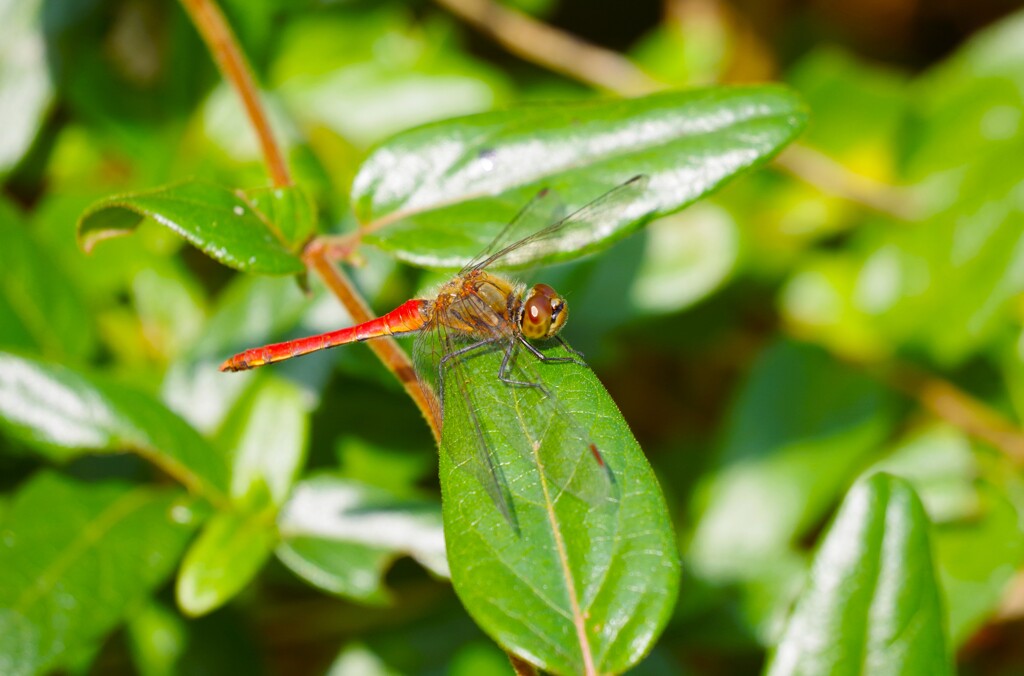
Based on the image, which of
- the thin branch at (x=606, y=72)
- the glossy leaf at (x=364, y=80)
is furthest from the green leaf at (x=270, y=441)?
the thin branch at (x=606, y=72)

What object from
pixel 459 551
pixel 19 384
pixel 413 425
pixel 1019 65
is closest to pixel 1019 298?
pixel 1019 65

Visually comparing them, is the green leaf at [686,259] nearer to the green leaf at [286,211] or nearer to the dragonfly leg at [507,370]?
the dragonfly leg at [507,370]

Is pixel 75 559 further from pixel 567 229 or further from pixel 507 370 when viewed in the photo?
pixel 567 229

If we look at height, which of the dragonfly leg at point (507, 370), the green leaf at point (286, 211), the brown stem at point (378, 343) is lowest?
the dragonfly leg at point (507, 370)

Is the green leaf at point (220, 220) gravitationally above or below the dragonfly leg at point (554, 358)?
above

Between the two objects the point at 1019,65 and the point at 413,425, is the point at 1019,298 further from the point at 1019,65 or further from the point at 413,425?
the point at 413,425

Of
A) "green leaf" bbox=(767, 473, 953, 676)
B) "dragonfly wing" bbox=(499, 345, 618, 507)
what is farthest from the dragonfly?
"green leaf" bbox=(767, 473, 953, 676)

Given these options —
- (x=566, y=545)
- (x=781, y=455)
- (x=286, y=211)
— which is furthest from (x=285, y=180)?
(x=781, y=455)
